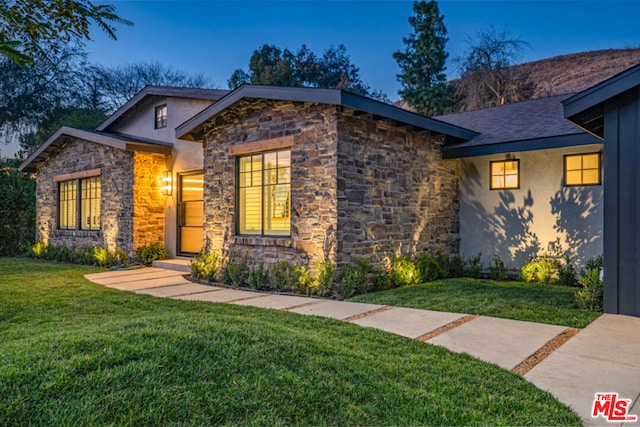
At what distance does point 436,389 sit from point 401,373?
1.00 feet

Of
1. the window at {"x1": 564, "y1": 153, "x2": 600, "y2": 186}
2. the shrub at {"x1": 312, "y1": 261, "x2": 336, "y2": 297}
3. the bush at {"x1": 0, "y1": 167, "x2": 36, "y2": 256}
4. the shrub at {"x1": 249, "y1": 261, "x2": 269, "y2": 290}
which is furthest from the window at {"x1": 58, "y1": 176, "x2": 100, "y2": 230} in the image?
the window at {"x1": 564, "y1": 153, "x2": 600, "y2": 186}

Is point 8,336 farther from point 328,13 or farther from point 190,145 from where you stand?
point 328,13

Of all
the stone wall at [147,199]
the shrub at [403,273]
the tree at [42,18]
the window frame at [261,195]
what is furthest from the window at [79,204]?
the tree at [42,18]

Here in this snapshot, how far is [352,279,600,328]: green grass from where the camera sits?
490 centimetres

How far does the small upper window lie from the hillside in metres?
20.1

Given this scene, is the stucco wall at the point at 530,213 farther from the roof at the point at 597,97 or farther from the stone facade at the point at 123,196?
the stone facade at the point at 123,196

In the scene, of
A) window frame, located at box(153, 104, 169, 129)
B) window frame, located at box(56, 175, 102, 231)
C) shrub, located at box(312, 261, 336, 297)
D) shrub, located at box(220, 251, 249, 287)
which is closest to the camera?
shrub, located at box(312, 261, 336, 297)

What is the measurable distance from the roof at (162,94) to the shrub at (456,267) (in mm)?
5809

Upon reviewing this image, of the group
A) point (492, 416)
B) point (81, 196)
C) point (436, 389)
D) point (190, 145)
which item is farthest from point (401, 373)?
point (81, 196)

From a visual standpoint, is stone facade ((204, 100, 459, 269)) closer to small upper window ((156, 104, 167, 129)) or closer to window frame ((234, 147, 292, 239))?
window frame ((234, 147, 292, 239))

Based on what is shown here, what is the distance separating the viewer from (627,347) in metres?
3.69

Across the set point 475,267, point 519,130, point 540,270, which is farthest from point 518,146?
point 475,267

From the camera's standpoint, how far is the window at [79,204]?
450 inches

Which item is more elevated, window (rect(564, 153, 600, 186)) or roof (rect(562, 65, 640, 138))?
roof (rect(562, 65, 640, 138))
